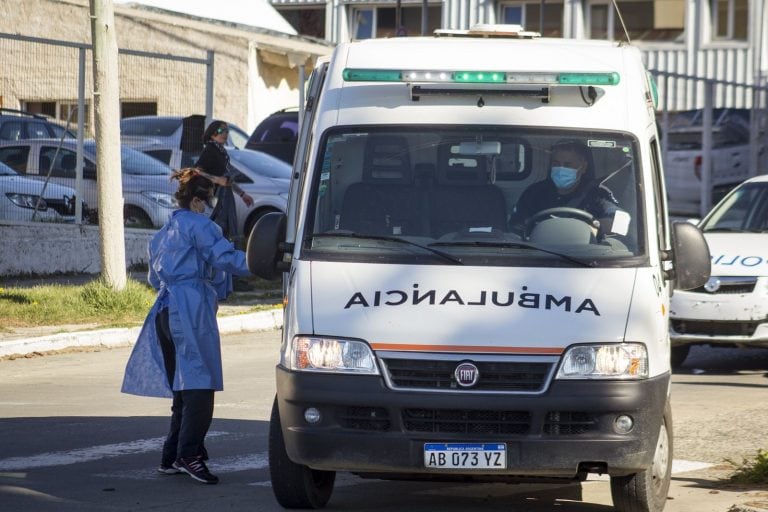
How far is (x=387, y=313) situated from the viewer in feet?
21.3

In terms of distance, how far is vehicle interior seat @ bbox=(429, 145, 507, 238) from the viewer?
700 centimetres

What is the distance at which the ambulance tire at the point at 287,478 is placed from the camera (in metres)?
6.96

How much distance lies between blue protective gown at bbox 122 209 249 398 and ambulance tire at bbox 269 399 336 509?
0.88 m

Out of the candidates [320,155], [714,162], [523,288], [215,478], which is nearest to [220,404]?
[215,478]

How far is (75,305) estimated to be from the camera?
15.2m

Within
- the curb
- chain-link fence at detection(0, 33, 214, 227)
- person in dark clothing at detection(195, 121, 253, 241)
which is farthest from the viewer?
chain-link fence at detection(0, 33, 214, 227)

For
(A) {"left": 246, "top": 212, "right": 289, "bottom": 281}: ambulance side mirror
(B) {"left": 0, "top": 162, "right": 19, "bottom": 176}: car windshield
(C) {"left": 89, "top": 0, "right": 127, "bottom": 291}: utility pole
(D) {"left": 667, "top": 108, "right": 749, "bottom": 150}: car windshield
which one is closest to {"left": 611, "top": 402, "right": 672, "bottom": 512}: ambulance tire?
(A) {"left": 246, "top": 212, "right": 289, "bottom": 281}: ambulance side mirror

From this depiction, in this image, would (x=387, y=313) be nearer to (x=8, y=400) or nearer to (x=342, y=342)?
(x=342, y=342)

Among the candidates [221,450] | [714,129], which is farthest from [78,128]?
[714,129]

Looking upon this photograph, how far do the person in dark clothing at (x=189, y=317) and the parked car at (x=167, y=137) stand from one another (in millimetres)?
11956

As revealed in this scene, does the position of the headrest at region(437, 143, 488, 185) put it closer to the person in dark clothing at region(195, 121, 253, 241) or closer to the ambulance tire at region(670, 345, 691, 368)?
the ambulance tire at region(670, 345, 691, 368)

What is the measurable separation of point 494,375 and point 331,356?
2.44 feet

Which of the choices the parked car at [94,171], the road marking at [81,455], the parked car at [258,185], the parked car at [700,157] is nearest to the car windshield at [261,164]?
the parked car at [258,185]

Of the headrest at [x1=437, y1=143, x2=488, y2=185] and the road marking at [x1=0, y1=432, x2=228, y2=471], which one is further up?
the headrest at [x1=437, y1=143, x2=488, y2=185]
